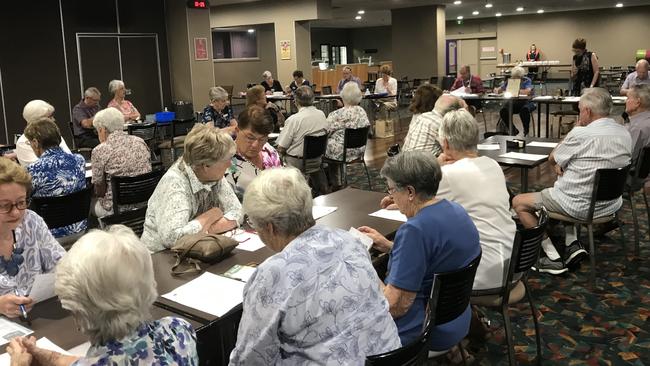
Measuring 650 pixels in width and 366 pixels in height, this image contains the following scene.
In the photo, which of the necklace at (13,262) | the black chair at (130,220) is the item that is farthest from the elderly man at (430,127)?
the necklace at (13,262)

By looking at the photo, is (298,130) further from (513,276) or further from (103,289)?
(103,289)

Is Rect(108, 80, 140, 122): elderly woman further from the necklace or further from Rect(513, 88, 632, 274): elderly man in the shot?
the necklace

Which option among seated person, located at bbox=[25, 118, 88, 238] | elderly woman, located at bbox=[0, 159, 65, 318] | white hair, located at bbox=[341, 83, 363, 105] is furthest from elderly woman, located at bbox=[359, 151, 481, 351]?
white hair, located at bbox=[341, 83, 363, 105]

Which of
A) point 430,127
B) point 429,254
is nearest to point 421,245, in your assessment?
point 429,254

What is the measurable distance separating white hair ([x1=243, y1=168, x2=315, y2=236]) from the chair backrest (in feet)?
8.29

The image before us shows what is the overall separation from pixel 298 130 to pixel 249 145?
7.98 feet

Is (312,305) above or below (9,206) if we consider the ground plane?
below

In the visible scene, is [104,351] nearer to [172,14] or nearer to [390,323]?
[390,323]

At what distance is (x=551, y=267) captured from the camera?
4.48m

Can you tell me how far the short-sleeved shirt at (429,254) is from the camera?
89.4 inches

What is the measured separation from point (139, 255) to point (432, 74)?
59.6 feet

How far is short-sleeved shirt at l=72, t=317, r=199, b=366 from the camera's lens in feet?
4.56

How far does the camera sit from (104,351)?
4.57ft

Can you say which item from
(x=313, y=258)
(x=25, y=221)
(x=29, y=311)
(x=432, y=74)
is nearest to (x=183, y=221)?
(x=25, y=221)
